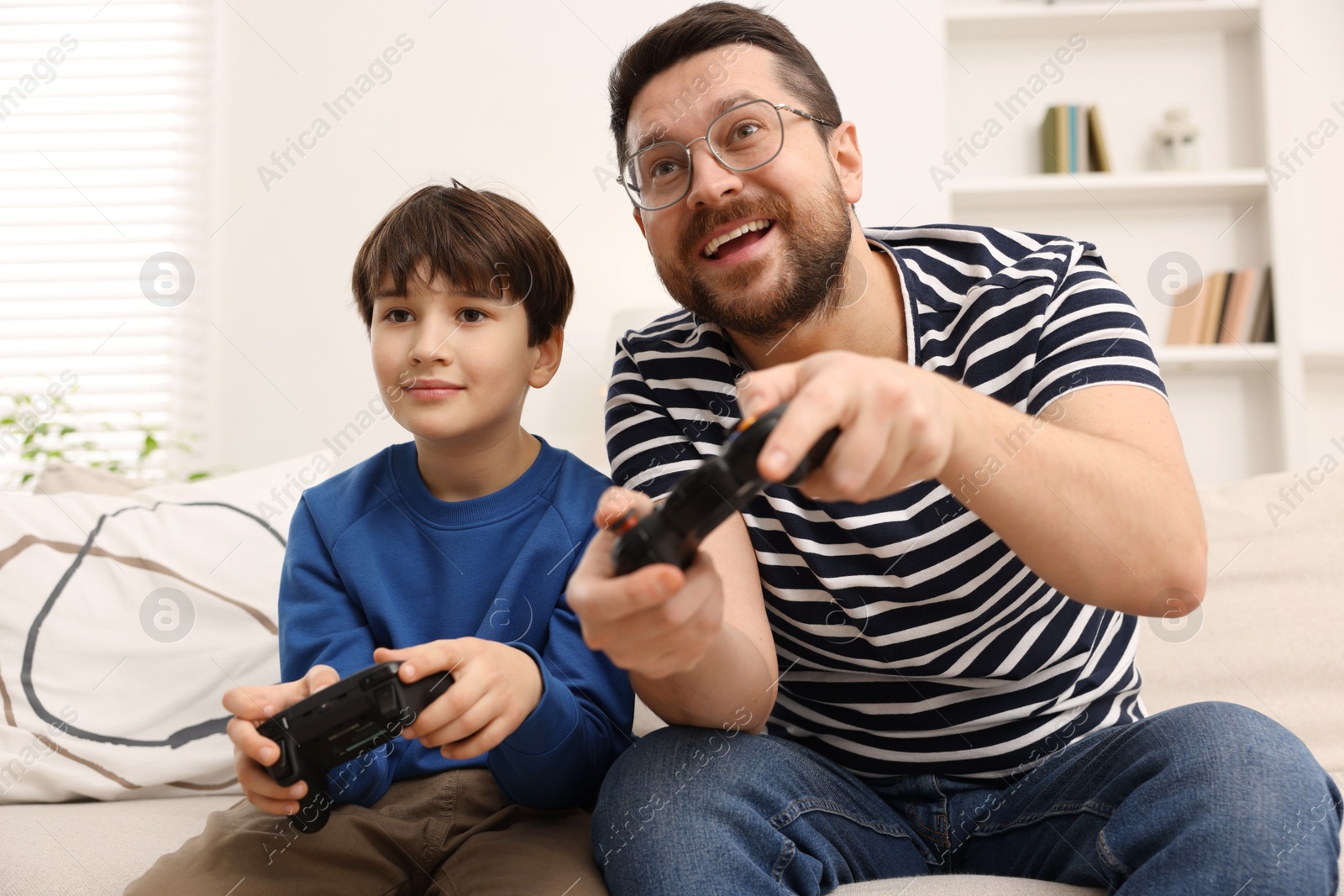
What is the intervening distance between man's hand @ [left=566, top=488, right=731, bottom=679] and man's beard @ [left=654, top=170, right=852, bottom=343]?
41 cm

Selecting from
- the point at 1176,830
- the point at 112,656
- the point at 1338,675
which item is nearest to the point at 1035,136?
the point at 1338,675

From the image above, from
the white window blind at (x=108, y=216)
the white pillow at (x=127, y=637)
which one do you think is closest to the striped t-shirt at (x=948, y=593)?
the white pillow at (x=127, y=637)

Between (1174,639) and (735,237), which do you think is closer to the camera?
(735,237)

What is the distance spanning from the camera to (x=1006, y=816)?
89cm

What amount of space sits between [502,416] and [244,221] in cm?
164

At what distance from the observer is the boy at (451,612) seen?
0.81 metres

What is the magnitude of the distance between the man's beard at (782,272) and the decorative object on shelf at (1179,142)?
1870 millimetres

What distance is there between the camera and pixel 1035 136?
2561mm

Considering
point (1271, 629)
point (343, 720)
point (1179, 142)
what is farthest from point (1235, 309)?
point (343, 720)

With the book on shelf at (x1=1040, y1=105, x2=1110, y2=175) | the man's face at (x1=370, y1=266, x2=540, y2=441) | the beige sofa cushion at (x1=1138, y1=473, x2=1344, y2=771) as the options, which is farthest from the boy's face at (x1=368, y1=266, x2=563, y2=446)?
the book on shelf at (x1=1040, y1=105, x2=1110, y2=175)

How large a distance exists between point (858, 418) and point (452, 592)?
63 centimetres

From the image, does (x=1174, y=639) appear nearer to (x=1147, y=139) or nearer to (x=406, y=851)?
(x=406, y=851)

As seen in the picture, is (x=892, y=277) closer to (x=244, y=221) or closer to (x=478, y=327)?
(x=478, y=327)

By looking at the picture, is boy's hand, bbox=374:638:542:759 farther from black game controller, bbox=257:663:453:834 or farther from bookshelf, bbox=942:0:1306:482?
bookshelf, bbox=942:0:1306:482
